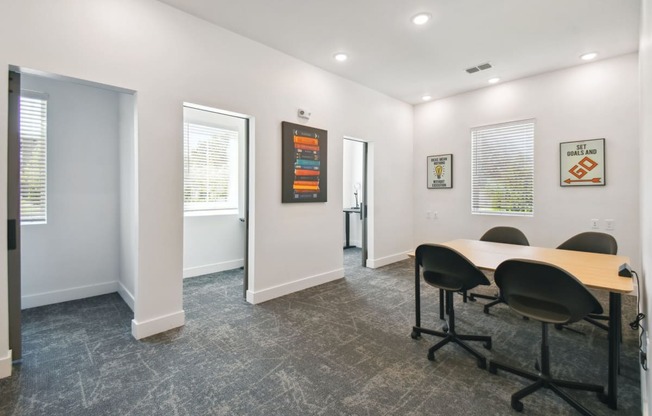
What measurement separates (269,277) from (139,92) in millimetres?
2374

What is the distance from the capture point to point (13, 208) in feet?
7.44

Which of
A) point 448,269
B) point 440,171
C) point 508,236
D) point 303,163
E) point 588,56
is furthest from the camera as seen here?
point 440,171

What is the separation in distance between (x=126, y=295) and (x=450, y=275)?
12.0 feet

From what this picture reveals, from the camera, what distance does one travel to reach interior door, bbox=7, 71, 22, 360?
88.3 inches

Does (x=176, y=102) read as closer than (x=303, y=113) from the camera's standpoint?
Yes

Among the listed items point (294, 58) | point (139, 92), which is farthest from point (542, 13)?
point (139, 92)

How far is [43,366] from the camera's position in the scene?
2.36 meters

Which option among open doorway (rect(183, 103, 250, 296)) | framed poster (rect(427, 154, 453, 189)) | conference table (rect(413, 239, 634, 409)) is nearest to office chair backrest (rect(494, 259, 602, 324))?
conference table (rect(413, 239, 634, 409))

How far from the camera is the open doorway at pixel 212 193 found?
4781mm

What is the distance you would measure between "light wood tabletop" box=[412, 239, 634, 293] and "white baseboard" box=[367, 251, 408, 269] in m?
2.18

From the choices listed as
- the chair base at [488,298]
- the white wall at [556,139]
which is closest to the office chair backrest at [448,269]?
the chair base at [488,298]

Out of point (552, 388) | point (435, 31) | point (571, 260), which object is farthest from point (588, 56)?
point (552, 388)

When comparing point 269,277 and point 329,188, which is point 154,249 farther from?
point 329,188

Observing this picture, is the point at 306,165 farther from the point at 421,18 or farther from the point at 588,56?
the point at 588,56
